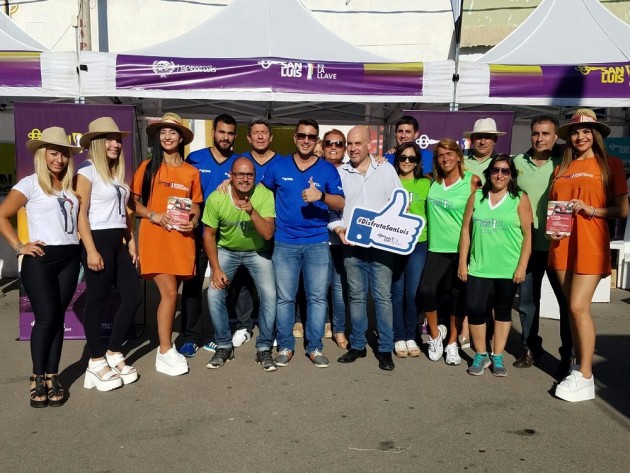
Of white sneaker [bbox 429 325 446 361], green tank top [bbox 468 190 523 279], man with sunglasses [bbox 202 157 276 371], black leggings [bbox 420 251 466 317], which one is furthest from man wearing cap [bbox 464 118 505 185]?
man with sunglasses [bbox 202 157 276 371]

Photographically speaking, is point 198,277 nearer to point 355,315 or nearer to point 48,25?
point 355,315

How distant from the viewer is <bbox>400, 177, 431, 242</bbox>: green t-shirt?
4.74 metres

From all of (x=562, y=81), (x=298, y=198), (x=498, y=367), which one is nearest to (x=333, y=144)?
(x=298, y=198)

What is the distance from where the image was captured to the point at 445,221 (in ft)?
15.2

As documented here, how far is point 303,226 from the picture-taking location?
4473mm

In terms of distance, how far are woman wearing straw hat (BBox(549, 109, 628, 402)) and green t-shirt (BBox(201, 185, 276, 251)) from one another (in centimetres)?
215

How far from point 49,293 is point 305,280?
1.91 meters

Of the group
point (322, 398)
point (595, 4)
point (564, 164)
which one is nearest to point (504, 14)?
point (595, 4)

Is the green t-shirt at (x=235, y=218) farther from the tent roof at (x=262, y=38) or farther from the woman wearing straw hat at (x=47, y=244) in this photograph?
the tent roof at (x=262, y=38)

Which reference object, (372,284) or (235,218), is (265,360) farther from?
(235,218)

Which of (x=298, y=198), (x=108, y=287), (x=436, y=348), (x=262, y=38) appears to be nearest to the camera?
(x=108, y=287)

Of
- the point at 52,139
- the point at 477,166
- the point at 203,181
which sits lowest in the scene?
the point at 203,181

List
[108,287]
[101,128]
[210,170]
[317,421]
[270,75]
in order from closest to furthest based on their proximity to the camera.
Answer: [317,421]
[101,128]
[108,287]
[210,170]
[270,75]

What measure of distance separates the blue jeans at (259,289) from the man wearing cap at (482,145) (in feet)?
6.43
